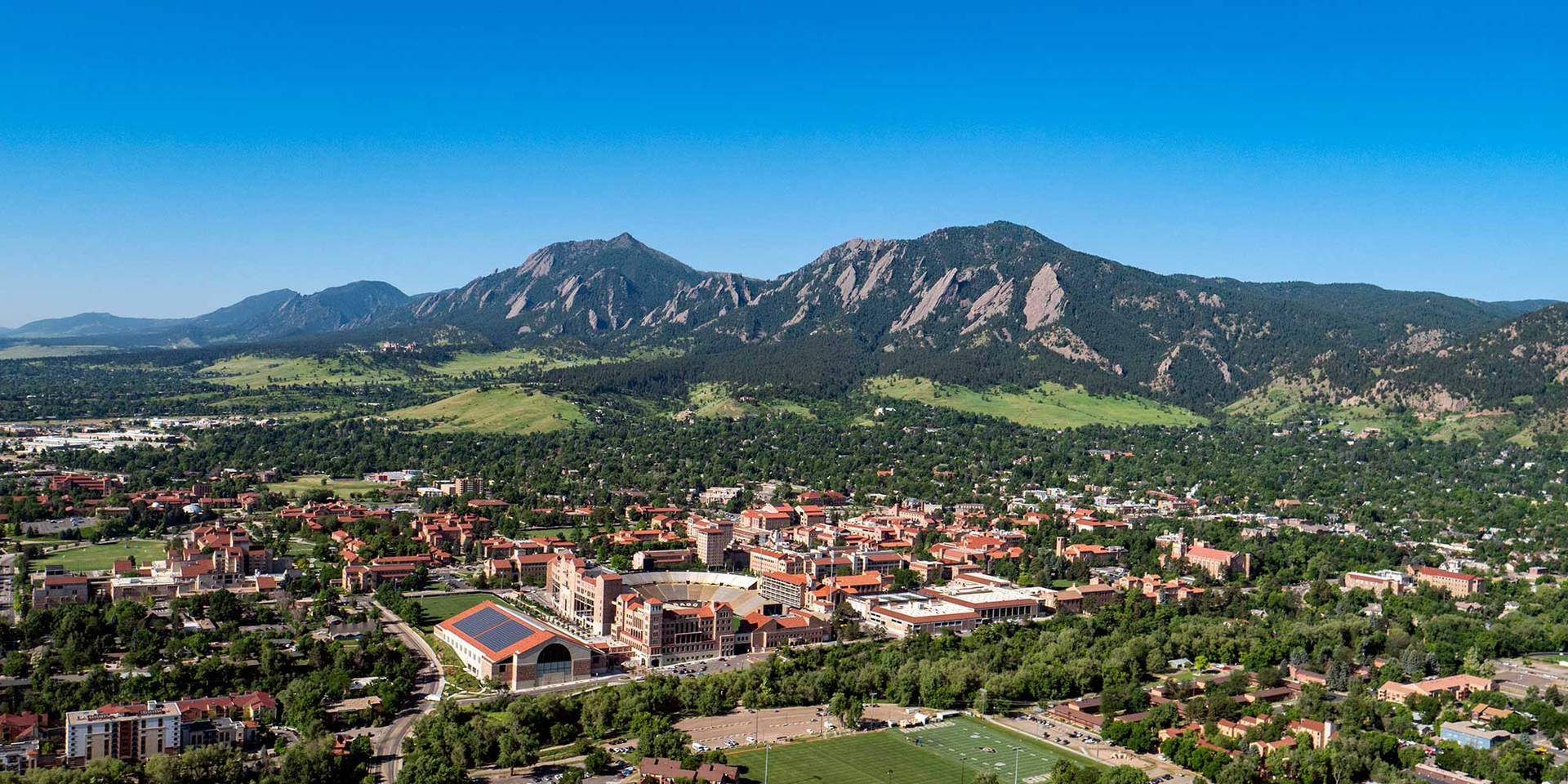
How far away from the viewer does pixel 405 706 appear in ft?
168

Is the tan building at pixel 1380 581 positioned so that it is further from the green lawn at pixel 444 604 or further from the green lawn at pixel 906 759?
the green lawn at pixel 444 604

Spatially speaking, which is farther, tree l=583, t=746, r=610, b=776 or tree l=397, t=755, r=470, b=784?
tree l=583, t=746, r=610, b=776

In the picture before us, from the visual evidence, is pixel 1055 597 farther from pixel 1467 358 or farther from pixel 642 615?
pixel 1467 358

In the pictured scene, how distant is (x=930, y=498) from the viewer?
368ft

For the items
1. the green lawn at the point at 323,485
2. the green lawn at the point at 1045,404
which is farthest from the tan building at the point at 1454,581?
the green lawn at the point at 1045,404

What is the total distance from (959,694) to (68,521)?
64796 mm

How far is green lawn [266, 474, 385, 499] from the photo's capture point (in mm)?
109312

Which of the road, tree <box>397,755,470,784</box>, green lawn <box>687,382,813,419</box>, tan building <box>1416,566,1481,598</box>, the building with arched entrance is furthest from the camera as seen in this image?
green lawn <box>687,382,813,419</box>

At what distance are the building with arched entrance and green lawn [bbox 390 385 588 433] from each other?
89.3 m

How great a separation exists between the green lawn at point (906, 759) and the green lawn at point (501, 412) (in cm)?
10342

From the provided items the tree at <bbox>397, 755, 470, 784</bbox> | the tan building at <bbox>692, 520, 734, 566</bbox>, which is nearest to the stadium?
the tan building at <bbox>692, 520, 734, 566</bbox>

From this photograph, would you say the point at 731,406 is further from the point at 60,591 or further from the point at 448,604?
the point at 60,591

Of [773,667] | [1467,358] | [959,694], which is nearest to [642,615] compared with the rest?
[773,667]

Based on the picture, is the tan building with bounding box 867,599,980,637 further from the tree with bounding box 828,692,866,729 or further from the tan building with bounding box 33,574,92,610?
the tan building with bounding box 33,574,92,610
